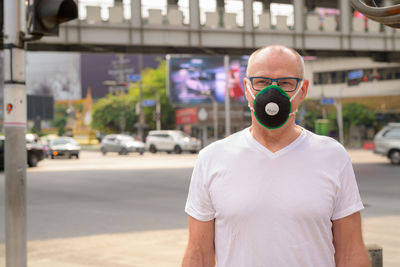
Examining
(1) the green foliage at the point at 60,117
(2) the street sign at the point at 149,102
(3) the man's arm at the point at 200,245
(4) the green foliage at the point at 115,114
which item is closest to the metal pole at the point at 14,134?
(3) the man's arm at the point at 200,245

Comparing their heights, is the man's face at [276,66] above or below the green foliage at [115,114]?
below

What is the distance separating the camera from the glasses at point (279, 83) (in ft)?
7.06

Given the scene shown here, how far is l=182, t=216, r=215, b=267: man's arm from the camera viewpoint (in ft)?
7.36

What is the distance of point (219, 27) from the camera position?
25.1m

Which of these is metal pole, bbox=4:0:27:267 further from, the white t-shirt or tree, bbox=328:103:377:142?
tree, bbox=328:103:377:142

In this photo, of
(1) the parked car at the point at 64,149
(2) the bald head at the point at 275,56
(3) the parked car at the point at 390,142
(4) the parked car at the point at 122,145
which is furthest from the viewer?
(4) the parked car at the point at 122,145

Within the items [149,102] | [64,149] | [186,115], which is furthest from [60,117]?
[64,149]

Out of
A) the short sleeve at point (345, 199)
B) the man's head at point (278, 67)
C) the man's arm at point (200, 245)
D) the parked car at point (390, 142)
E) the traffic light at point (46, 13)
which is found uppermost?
the traffic light at point (46, 13)

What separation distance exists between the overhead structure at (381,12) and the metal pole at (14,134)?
9.45 ft

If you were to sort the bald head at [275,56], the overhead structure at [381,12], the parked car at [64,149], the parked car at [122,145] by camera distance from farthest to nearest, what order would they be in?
1. the parked car at [122,145]
2. the parked car at [64,149]
3. the overhead structure at [381,12]
4. the bald head at [275,56]

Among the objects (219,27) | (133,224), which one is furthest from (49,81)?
(133,224)

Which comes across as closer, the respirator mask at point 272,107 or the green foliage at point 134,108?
the respirator mask at point 272,107

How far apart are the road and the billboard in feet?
171

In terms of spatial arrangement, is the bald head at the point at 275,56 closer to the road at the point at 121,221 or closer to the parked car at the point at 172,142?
the road at the point at 121,221
